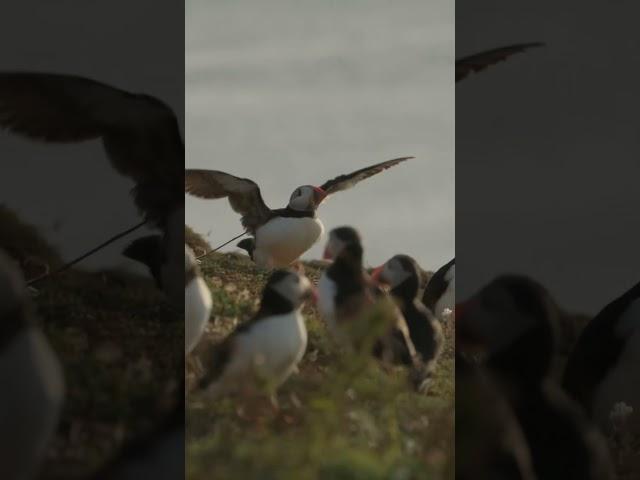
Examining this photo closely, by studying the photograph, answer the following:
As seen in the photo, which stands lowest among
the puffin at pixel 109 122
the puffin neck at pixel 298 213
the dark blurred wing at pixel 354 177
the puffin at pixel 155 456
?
the puffin neck at pixel 298 213

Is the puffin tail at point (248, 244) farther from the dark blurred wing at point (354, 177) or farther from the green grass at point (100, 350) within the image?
the green grass at point (100, 350)

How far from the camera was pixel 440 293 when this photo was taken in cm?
520

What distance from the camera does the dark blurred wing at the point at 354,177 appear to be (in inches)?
215

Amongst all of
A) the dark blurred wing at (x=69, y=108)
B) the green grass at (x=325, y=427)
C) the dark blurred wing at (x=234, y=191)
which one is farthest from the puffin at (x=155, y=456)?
the dark blurred wing at (x=234, y=191)

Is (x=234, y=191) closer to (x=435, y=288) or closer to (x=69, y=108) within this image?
(x=435, y=288)

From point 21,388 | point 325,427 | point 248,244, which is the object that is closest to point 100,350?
point 21,388

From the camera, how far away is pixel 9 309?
198 cm

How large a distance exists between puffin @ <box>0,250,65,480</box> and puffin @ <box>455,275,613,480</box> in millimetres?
942

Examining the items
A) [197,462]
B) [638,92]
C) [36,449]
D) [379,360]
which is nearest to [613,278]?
[638,92]

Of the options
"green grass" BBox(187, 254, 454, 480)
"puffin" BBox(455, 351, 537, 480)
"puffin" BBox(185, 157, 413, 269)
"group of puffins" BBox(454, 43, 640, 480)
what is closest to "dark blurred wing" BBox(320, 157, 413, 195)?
"puffin" BBox(185, 157, 413, 269)

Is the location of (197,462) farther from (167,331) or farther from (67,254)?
(67,254)

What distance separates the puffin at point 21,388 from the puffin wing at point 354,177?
3.60 metres

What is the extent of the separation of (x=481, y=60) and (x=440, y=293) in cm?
180

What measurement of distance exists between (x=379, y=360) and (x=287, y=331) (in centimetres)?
44
